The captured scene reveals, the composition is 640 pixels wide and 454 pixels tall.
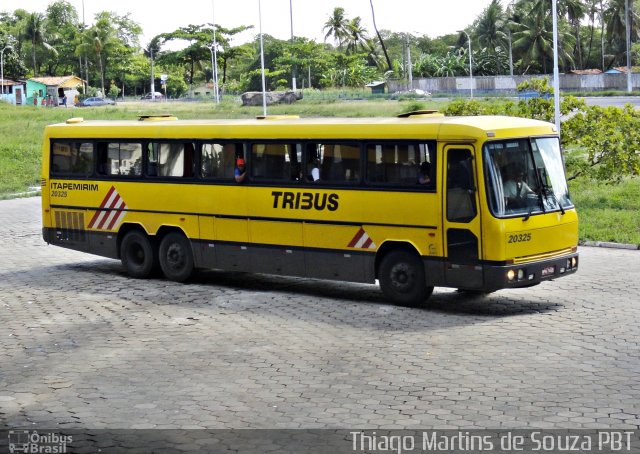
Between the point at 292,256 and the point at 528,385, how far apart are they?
260 inches

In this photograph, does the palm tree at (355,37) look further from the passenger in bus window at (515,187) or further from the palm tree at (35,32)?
the passenger in bus window at (515,187)

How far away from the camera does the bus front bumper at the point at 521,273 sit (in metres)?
14.5

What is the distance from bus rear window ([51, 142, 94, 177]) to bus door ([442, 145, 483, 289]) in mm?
7448

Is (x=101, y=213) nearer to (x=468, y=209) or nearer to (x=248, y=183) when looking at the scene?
(x=248, y=183)

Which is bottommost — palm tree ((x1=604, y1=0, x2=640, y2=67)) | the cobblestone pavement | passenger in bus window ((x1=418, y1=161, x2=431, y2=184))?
the cobblestone pavement

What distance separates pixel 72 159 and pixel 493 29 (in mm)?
88109

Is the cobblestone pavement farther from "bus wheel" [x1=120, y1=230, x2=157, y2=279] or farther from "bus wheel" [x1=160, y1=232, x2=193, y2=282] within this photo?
"bus wheel" [x1=120, y1=230, x2=157, y2=279]

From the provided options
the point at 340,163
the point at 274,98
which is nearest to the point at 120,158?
the point at 340,163

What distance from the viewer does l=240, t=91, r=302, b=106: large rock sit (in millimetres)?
72131

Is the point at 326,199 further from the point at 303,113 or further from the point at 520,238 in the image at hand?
the point at 303,113

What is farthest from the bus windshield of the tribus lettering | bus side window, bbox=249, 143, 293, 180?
bus side window, bbox=249, 143, 293, 180

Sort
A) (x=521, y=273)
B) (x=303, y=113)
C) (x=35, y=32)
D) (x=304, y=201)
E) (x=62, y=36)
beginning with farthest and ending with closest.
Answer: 1. (x=62, y=36)
2. (x=35, y=32)
3. (x=303, y=113)
4. (x=304, y=201)
5. (x=521, y=273)

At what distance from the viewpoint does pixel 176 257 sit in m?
18.4

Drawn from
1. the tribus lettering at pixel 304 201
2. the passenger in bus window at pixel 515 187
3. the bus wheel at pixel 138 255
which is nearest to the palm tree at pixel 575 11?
the bus wheel at pixel 138 255
